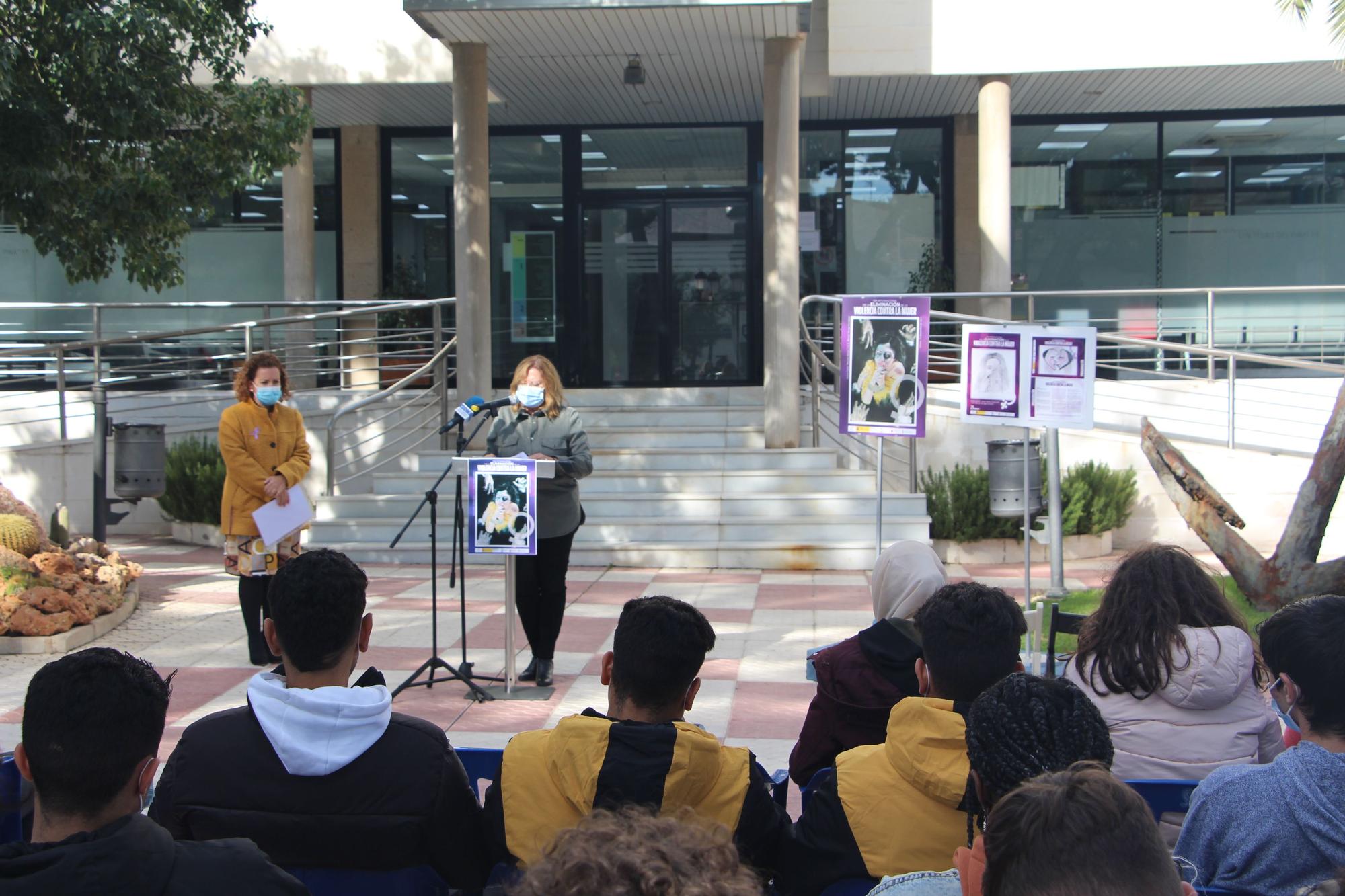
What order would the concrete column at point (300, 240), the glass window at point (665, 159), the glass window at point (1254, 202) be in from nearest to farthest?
the concrete column at point (300, 240) < the glass window at point (665, 159) < the glass window at point (1254, 202)

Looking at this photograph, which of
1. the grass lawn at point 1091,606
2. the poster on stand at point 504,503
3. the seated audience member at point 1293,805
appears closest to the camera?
the seated audience member at point 1293,805

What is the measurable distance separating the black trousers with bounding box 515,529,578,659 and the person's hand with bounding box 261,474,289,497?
1.51 meters

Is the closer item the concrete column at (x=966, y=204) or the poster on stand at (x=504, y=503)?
the poster on stand at (x=504, y=503)

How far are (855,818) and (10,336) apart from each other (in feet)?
56.6

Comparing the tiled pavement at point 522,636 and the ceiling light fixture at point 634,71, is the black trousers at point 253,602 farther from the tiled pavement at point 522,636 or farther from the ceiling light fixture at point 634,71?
the ceiling light fixture at point 634,71

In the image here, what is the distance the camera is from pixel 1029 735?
213 cm

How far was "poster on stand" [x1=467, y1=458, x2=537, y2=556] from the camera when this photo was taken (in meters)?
6.08

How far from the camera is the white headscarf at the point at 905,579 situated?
149 inches

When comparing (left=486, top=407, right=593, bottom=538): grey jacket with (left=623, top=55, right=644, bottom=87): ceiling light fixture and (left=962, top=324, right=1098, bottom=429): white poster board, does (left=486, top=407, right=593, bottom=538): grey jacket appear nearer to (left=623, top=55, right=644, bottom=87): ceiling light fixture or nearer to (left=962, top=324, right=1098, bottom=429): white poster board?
(left=962, top=324, right=1098, bottom=429): white poster board

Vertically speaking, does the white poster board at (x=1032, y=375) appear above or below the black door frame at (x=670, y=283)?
below

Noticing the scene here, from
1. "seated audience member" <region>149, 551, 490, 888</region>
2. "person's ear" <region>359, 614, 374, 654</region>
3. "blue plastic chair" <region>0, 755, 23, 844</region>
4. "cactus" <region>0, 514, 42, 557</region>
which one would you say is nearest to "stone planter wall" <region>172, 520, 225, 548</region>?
"cactus" <region>0, 514, 42, 557</region>

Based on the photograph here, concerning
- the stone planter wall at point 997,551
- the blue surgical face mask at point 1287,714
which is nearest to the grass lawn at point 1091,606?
the stone planter wall at point 997,551

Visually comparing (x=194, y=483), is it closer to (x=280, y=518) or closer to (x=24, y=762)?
(x=280, y=518)

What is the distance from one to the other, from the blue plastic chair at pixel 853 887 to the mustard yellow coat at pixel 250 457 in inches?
207
